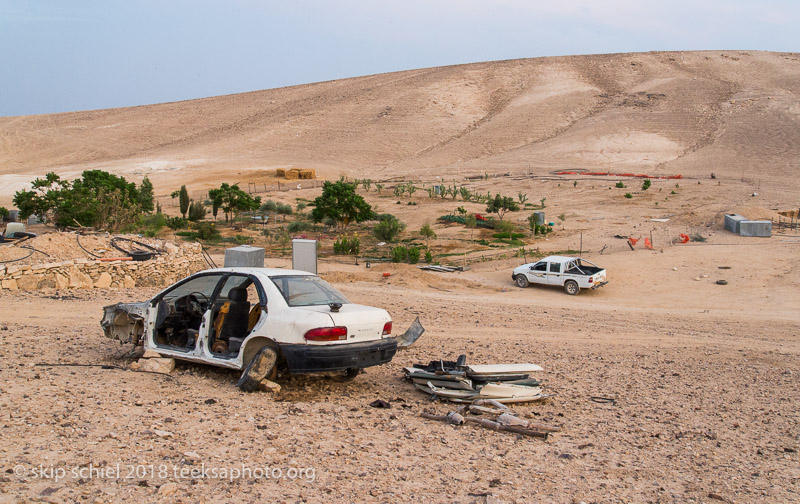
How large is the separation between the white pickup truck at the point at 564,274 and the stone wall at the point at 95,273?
10.9 metres

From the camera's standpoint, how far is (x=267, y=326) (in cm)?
704

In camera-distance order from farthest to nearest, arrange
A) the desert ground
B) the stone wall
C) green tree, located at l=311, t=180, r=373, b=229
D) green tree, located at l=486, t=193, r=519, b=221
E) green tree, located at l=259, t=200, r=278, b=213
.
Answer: green tree, located at l=259, t=200, r=278, b=213, green tree, located at l=486, t=193, r=519, b=221, green tree, located at l=311, t=180, r=373, b=229, the stone wall, the desert ground

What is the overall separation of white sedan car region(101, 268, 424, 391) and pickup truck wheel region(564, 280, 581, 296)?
48.6 feet

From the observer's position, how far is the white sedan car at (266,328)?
6.82 meters

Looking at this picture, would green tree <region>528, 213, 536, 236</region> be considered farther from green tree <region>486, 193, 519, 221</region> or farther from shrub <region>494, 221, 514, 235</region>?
green tree <region>486, 193, 519, 221</region>

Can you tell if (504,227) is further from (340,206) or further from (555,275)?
(555,275)

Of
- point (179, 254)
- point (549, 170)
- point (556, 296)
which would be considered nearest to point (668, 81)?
point (549, 170)

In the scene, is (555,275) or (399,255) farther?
(399,255)

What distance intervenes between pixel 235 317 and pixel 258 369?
3.12ft

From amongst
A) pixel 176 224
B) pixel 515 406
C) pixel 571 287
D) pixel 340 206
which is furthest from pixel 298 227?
pixel 515 406

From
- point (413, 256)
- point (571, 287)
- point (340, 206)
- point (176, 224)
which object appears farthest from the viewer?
point (176, 224)

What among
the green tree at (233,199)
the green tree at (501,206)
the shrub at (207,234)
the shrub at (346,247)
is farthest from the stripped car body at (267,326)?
the green tree at (233,199)

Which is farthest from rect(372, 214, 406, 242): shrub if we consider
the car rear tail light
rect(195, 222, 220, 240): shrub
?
the car rear tail light

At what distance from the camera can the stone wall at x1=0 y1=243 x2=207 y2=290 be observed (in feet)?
48.8
